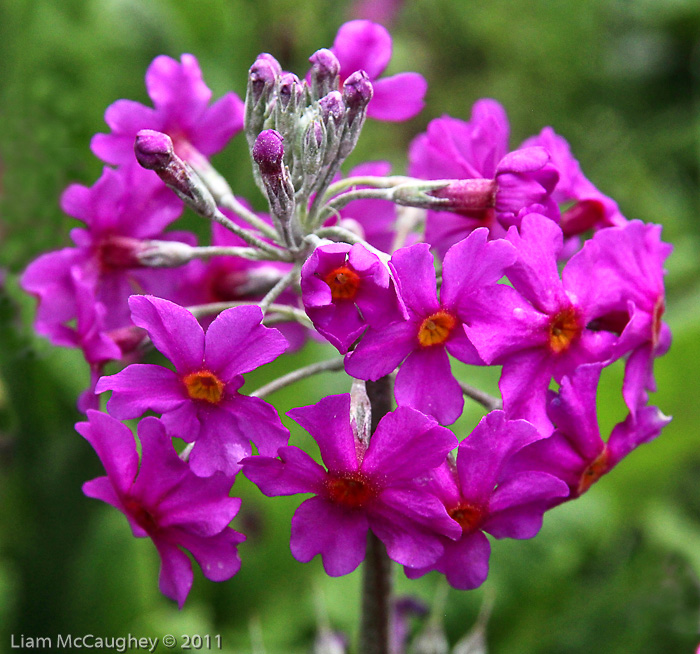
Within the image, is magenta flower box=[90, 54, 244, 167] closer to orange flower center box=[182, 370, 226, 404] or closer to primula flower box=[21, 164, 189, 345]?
primula flower box=[21, 164, 189, 345]

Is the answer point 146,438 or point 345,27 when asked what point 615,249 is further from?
point 146,438

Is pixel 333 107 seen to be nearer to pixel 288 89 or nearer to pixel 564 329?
pixel 288 89

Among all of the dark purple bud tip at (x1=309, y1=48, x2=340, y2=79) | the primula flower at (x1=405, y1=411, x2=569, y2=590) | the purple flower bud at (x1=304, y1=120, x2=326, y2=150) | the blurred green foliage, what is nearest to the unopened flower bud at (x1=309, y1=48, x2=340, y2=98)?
the dark purple bud tip at (x1=309, y1=48, x2=340, y2=79)

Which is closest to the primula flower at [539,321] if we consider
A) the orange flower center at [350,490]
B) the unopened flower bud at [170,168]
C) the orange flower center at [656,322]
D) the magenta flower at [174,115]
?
the orange flower center at [656,322]

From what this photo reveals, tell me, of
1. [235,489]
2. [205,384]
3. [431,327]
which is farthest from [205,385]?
[235,489]

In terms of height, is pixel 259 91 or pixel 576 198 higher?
pixel 259 91

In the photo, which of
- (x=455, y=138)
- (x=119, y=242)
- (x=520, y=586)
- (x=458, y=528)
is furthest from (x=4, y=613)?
(x=455, y=138)

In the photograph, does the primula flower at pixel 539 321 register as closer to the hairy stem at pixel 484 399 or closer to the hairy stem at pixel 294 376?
the hairy stem at pixel 484 399
